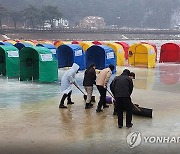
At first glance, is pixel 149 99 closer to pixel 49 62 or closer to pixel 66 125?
pixel 66 125

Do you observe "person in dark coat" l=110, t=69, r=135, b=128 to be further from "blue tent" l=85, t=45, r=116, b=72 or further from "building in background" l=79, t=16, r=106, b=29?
"building in background" l=79, t=16, r=106, b=29

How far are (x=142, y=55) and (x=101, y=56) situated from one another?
180 inches

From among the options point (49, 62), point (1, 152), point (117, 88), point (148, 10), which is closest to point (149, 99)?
point (117, 88)

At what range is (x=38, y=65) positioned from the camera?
53.8 feet

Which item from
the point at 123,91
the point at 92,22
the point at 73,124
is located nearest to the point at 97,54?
the point at 73,124

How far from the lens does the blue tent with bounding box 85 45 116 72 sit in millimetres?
20156

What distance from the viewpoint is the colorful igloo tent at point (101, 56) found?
20.2 metres

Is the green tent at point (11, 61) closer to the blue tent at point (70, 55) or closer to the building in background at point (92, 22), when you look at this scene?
the blue tent at point (70, 55)

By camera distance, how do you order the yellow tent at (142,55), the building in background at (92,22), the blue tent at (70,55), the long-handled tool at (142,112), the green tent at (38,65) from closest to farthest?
1. the long-handled tool at (142,112)
2. the green tent at (38,65)
3. the blue tent at (70,55)
4. the yellow tent at (142,55)
5. the building in background at (92,22)

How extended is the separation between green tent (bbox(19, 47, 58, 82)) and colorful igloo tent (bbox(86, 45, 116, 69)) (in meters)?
4.88

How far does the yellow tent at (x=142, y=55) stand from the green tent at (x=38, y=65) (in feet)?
31.0

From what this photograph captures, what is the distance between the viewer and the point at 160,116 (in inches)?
379

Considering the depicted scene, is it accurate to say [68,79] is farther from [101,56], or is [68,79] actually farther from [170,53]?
[170,53]

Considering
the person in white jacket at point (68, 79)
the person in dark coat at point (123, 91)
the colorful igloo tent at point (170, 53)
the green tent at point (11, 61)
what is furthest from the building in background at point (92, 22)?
the person in dark coat at point (123, 91)
